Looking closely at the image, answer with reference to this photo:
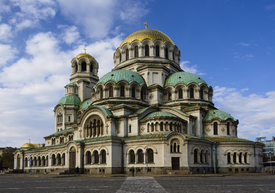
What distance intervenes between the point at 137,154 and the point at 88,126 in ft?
34.5

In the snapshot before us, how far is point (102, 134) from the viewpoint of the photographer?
43.9 meters

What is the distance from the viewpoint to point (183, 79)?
50.3m

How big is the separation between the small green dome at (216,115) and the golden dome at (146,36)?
55.3 ft

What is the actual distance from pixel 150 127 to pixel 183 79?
12.9 m

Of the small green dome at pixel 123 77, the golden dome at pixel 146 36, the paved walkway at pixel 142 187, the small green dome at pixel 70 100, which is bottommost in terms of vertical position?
the paved walkway at pixel 142 187

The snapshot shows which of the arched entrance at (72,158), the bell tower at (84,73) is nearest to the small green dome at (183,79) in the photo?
the arched entrance at (72,158)

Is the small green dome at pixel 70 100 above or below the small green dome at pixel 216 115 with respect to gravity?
above

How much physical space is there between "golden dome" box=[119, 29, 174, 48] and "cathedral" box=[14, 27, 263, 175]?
21 centimetres

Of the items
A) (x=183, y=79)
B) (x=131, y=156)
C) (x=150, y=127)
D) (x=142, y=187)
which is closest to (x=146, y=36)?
(x=183, y=79)

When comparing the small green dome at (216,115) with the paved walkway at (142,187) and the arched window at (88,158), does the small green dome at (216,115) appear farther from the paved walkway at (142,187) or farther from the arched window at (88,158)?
the paved walkway at (142,187)

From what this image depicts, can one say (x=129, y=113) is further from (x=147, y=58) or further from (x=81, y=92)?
(x=81, y=92)

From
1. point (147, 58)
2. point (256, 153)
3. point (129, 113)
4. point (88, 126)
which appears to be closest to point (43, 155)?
point (88, 126)

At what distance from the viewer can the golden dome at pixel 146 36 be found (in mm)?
55125

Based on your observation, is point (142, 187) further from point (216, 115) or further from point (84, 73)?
point (84, 73)
